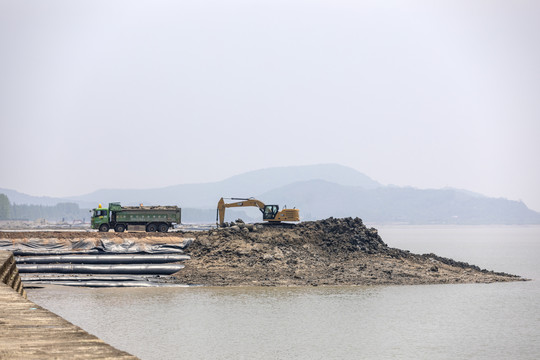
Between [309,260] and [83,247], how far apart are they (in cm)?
1599

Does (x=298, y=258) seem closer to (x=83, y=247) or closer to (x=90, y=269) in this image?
(x=90, y=269)

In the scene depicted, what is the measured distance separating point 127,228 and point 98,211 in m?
2.97

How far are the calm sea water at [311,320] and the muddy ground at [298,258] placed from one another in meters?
2.19

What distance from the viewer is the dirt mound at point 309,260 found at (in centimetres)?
4259

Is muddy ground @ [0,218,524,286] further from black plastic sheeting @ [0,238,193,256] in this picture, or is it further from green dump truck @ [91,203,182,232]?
green dump truck @ [91,203,182,232]

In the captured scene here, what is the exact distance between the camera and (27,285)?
39.8 meters

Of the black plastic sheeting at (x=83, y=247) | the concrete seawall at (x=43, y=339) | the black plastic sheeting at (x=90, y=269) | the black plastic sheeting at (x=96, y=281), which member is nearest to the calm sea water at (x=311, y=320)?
the black plastic sheeting at (x=96, y=281)

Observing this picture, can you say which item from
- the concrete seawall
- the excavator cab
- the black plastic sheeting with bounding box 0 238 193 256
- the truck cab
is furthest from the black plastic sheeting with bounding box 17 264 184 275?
the concrete seawall

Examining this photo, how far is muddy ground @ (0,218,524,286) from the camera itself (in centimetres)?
4262

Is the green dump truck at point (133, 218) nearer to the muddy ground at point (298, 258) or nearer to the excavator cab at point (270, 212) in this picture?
the muddy ground at point (298, 258)

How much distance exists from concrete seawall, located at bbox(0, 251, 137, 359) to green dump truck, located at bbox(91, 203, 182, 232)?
143 ft

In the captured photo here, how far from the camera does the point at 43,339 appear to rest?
29.1ft

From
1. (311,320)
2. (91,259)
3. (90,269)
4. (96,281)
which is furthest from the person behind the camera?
(91,259)

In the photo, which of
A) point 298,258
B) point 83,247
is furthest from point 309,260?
point 83,247
